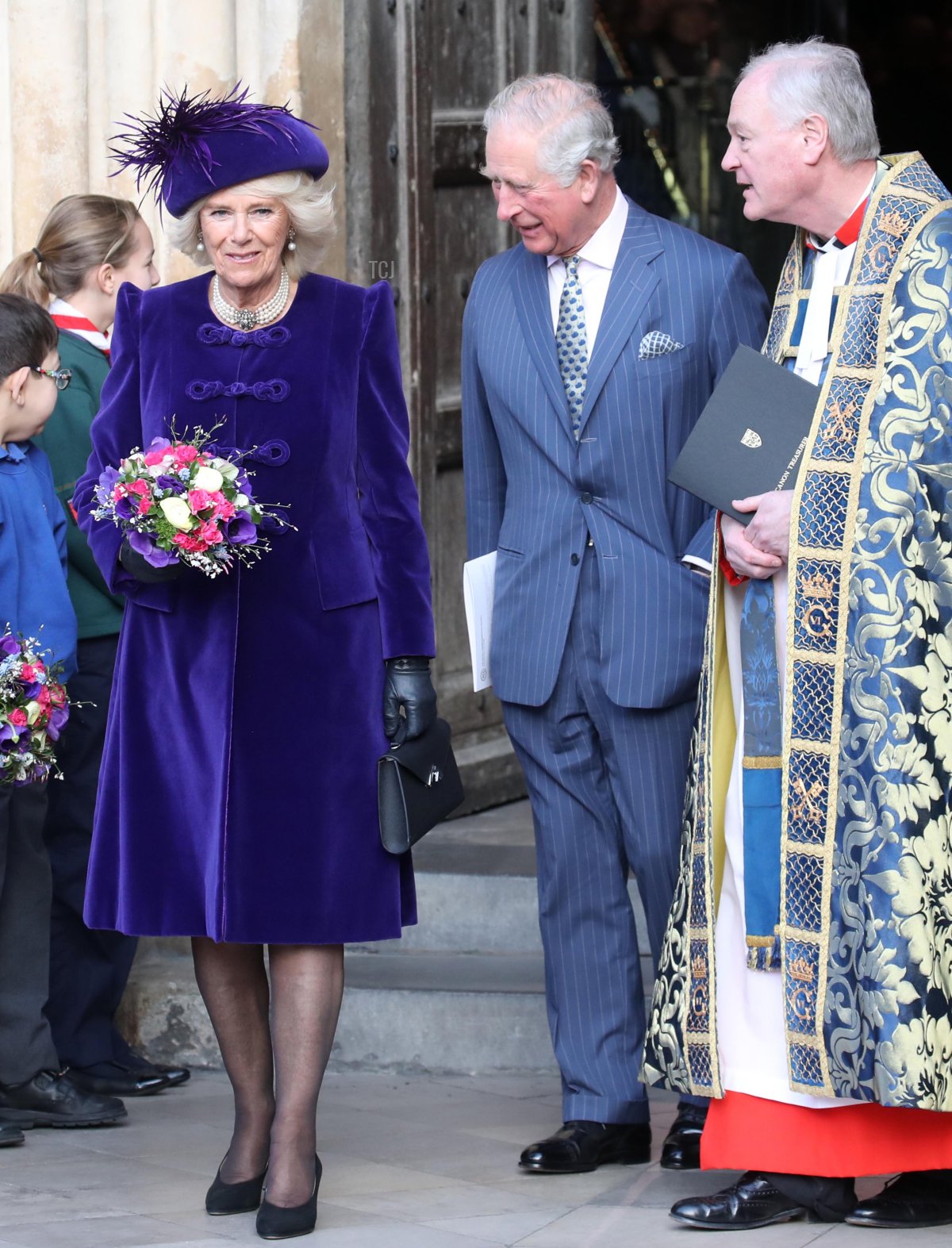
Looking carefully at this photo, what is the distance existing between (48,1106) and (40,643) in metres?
0.97

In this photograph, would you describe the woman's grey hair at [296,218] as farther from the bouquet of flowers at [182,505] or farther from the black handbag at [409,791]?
the black handbag at [409,791]

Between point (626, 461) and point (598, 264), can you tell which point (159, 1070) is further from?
point (598, 264)

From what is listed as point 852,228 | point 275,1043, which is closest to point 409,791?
point 275,1043

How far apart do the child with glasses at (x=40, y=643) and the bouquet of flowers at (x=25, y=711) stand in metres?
0.17

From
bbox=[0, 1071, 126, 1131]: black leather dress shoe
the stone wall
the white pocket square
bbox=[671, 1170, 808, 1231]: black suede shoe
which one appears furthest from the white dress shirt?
bbox=[0, 1071, 126, 1131]: black leather dress shoe

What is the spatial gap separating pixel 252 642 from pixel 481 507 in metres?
0.76

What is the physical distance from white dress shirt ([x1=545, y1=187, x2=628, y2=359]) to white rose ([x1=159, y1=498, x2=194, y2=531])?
0.97m

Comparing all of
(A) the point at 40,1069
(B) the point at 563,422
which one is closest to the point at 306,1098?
(A) the point at 40,1069

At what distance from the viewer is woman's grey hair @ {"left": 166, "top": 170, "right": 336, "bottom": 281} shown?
382 cm

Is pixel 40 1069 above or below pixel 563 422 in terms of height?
below

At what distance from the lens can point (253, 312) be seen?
12.7 ft

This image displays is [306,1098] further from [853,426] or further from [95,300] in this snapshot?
[95,300]

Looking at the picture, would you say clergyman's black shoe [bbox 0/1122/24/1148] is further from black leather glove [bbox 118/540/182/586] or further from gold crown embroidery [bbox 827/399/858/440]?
gold crown embroidery [bbox 827/399/858/440]

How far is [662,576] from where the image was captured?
4.12 metres
